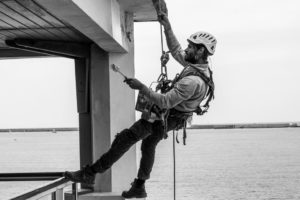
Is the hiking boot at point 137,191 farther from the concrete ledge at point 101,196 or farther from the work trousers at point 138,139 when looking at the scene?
the concrete ledge at point 101,196

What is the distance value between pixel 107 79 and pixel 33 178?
2469 millimetres

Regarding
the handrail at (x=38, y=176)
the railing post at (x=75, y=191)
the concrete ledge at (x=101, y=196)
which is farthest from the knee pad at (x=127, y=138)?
the concrete ledge at (x=101, y=196)

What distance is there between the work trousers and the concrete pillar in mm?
2693

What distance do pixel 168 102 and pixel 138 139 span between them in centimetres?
75

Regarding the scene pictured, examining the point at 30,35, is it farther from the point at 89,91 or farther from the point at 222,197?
the point at 222,197

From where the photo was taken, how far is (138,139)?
6332mm

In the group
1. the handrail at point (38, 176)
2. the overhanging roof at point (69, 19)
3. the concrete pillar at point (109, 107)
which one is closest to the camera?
the overhanging roof at point (69, 19)

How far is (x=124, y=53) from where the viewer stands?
913cm

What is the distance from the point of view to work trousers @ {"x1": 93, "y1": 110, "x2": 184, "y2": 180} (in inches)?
248

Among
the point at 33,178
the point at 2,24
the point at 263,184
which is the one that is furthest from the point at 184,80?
the point at 263,184

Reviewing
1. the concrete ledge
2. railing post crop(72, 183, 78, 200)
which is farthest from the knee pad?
the concrete ledge

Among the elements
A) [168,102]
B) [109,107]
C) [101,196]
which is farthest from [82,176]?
[109,107]

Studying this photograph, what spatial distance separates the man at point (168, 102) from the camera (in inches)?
228

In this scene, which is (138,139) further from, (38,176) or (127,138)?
(38,176)
